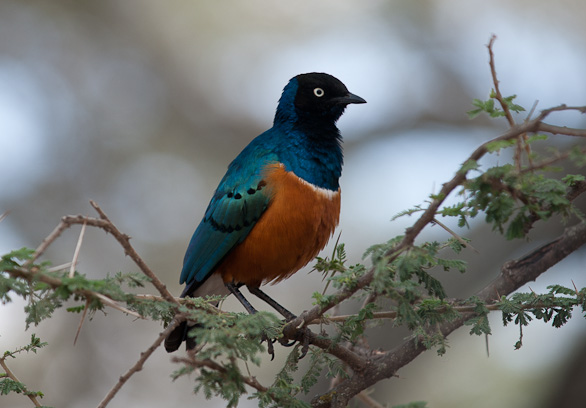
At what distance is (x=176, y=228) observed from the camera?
8.42m

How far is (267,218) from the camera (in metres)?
4.75

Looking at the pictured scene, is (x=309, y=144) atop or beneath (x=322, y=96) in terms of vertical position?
beneath

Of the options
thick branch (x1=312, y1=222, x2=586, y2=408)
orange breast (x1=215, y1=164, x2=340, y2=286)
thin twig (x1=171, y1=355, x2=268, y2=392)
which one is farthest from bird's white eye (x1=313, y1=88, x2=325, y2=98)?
thin twig (x1=171, y1=355, x2=268, y2=392)

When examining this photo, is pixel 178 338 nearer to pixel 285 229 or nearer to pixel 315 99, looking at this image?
pixel 285 229

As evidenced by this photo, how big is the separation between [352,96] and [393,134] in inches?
92.9

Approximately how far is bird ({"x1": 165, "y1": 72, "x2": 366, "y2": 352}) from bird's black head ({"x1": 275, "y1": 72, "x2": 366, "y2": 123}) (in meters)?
0.25

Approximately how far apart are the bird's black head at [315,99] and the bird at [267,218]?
25 centimetres

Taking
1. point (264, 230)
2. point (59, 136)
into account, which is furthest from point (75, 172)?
point (264, 230)

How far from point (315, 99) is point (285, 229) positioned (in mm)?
1350

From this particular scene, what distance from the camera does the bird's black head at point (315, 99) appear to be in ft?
18.1

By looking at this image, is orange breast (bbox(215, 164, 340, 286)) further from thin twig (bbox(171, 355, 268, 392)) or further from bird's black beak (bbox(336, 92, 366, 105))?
thin twig (bbox(171, 355, 268, 392))

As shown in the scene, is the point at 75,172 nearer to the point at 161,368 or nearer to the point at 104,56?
the point at 104,56

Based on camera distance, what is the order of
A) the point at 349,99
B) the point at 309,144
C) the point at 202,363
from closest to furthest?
the point at 202,363 → the point at 309,144 → the point at 349,99

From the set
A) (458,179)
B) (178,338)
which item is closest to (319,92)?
(178,338)
